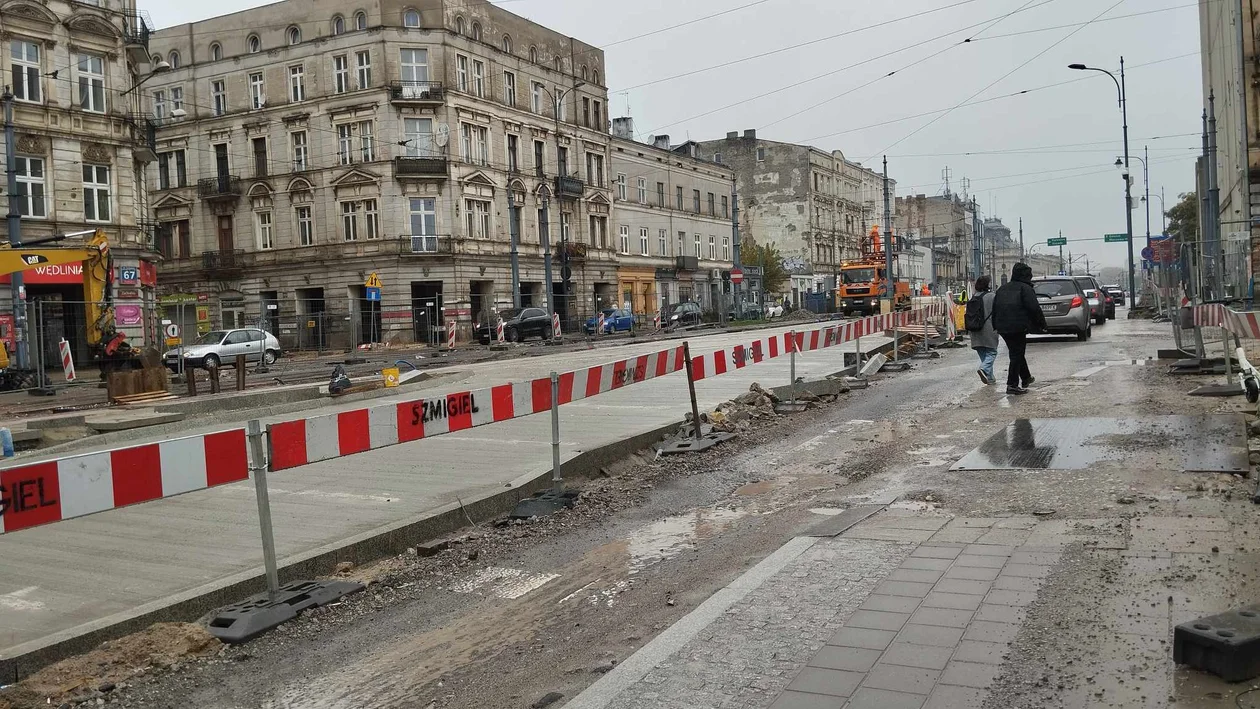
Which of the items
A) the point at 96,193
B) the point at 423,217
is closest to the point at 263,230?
the point at 423,217

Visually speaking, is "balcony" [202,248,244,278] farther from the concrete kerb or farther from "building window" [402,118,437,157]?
the concrete kerb

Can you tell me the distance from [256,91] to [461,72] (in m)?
11.1

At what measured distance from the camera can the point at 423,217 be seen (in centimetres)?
4850

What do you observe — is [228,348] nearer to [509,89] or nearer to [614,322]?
[614,322]

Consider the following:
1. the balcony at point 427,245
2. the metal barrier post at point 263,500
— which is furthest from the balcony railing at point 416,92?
the metal barrier post at point 263,500

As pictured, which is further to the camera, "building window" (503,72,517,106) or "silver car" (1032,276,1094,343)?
"building window" (503,72,517,106)

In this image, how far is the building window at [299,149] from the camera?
166ft

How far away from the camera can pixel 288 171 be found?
51.0 meters

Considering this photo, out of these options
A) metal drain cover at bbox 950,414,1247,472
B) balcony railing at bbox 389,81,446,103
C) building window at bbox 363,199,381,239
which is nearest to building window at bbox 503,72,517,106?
balcony railing at bbox 389,81,446,103

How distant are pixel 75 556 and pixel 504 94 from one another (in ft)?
160

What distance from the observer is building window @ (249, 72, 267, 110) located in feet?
169

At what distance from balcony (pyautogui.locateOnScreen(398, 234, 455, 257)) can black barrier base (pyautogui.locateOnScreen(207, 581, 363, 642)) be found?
43042 mm

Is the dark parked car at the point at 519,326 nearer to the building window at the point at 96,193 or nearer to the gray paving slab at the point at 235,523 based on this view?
the building window at the point at 96,193

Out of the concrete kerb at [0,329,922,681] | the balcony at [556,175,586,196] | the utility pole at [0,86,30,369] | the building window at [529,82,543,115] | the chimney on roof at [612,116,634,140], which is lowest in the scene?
the concrete kerb at [0,329,922,681]
